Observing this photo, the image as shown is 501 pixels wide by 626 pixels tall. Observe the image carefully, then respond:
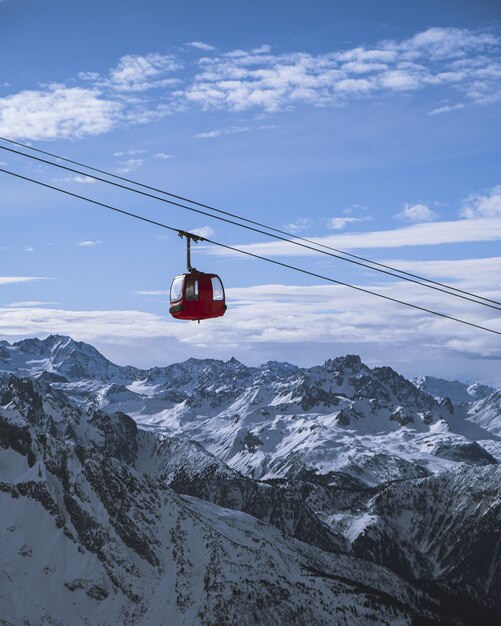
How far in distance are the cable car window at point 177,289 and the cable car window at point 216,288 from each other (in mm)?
2707

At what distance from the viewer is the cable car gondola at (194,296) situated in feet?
235

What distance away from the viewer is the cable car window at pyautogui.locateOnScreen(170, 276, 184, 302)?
71.9 meters

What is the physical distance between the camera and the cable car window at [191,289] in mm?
71625

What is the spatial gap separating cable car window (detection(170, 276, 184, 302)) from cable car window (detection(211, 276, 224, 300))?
2.71m

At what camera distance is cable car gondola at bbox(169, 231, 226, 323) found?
7162cm

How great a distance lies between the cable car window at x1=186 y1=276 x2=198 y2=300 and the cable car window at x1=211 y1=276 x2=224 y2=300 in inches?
63.1

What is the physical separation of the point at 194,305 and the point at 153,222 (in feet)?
48.9

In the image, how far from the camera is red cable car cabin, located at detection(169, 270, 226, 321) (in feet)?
235

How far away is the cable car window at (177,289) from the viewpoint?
7194 cm

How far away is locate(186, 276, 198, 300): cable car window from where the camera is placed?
71625 mm

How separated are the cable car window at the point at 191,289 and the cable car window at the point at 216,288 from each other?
5.26 ft

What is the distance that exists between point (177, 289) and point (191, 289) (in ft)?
4.61

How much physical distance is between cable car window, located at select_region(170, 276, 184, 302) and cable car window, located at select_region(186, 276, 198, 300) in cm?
54

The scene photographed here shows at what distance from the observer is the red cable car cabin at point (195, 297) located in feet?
235
